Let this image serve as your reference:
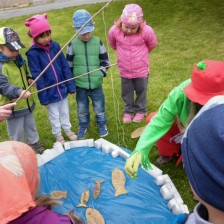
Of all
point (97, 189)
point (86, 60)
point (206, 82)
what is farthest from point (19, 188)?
point (86, 60)

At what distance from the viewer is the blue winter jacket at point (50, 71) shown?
106 inches

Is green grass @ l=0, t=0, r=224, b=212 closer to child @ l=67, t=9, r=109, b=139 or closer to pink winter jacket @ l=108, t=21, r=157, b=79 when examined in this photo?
pink winter jacket @ l=108, t=21, r=157, b=79

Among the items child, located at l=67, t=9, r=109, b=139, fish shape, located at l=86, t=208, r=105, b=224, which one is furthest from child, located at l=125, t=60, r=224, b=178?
child, located at l=67, t=9, r=109, b=139

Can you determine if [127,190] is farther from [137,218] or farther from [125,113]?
[125,113]

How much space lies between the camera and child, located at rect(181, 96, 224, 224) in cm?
70

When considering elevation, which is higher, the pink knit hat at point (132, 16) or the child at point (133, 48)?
the pink knit hat at point (132, 16)

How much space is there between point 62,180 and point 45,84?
0.83 metres

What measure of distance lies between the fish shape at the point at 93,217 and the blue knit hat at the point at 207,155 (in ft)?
5.12

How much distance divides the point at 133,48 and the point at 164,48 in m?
2.54

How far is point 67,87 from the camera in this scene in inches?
115

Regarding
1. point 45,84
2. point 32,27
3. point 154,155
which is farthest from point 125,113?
point 32,27

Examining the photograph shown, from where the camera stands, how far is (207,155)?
2.32 feet

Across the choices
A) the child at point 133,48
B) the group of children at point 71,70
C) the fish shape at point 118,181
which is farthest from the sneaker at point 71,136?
the fish shape at point 118,181

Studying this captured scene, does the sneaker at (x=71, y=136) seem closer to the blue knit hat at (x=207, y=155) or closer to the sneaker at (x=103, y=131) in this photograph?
the sneaker at (x=103, y=131)
